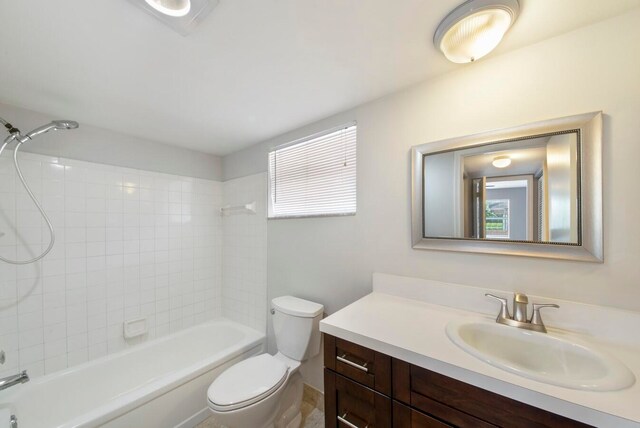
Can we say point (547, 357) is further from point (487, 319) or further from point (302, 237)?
point (302, 237)

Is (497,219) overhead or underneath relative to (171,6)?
underneath

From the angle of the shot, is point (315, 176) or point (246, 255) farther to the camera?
point (246, 255)

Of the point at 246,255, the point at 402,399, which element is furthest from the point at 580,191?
the point at 246,255

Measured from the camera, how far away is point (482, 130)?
1.24 m

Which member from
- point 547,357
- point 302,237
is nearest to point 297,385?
point 302,237

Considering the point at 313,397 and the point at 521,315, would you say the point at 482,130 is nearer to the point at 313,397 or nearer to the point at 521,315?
the point at 521,315

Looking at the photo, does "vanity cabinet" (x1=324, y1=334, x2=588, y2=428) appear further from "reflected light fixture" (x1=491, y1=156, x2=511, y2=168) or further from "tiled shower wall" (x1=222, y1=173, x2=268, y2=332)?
"tiled shower wall" (x1=222, y1=173, x2=268, y2=332)

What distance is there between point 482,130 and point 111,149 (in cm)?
275

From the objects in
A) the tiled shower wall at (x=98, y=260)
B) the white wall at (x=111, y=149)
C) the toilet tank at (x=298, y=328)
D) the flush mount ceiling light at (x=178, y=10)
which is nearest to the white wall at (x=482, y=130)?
the toilet tank at (x=298, y=328)

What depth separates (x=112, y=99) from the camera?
61.3 inches

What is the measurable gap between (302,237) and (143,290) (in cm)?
156

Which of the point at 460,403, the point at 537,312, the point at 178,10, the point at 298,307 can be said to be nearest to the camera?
the point at 460,403

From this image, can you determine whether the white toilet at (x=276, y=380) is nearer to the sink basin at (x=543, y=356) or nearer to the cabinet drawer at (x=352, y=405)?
the cabinet drawer at (x=352, y=405)

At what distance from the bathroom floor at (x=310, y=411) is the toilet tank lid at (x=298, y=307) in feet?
2.33
